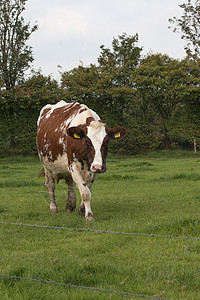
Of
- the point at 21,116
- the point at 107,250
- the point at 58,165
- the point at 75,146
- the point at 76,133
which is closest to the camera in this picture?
the point at 107,250

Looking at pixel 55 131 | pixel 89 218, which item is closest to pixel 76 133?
pixel 55 131

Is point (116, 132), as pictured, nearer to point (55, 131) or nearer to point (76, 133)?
point (76, 133)

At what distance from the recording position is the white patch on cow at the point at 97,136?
7148 mm

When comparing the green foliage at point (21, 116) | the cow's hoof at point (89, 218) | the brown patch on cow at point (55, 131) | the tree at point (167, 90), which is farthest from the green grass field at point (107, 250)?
the tree at point (167, 90)

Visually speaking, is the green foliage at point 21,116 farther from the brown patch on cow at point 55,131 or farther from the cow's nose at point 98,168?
the cow's nose at point 98,168

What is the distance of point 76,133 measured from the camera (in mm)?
7582

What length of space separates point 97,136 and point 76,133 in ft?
1.47

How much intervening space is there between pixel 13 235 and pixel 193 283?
331cm

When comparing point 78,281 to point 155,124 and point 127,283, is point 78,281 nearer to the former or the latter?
point 127,283

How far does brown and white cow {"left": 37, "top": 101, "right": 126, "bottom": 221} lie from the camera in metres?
7.40

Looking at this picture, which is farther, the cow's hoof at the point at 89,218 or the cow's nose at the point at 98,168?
the cow's hoof at the point at 89,218

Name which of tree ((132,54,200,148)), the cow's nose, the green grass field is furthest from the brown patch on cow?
tree ((132,54,200,148))

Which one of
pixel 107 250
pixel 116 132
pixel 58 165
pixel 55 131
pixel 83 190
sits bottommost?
pixel 107 250

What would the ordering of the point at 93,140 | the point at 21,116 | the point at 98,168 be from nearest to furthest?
the point at 98,168 < the point at 93,140 < the point at 21,116
